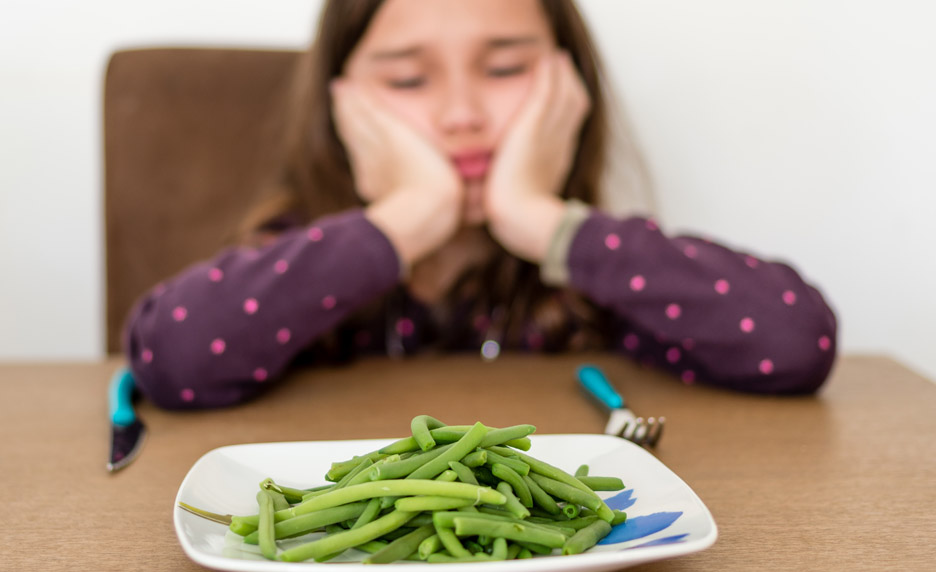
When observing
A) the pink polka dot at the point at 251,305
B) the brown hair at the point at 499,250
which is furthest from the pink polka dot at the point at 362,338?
the pink polka dot at the point at 251,305

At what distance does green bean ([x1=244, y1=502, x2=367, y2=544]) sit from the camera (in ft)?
1.53

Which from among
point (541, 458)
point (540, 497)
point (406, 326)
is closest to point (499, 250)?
point (406, 326)

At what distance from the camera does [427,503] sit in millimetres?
454

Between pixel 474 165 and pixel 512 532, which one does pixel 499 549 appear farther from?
pixel 474 165

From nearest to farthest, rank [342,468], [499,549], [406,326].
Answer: [499,549]
[342,468]
[406,326]

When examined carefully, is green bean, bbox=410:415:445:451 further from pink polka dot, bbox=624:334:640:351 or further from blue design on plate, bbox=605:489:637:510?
pink polka dot, bbox=624:334:640:351

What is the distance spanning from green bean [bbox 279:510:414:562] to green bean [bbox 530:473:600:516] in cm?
9

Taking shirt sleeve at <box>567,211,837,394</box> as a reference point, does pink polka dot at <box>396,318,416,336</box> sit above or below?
below

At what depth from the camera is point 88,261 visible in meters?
1.72

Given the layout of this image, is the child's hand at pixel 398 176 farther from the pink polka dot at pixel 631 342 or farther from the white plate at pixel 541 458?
the white plate at pixel 541 458

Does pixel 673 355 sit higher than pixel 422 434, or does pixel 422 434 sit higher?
pixel 422 434

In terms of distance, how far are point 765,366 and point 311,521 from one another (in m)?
0.66

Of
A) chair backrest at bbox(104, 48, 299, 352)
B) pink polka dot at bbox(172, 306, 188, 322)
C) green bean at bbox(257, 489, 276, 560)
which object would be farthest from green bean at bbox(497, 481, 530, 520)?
chair backrest at bbox(104, 48, 299, 352)

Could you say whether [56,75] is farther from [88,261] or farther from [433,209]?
[433,209]
